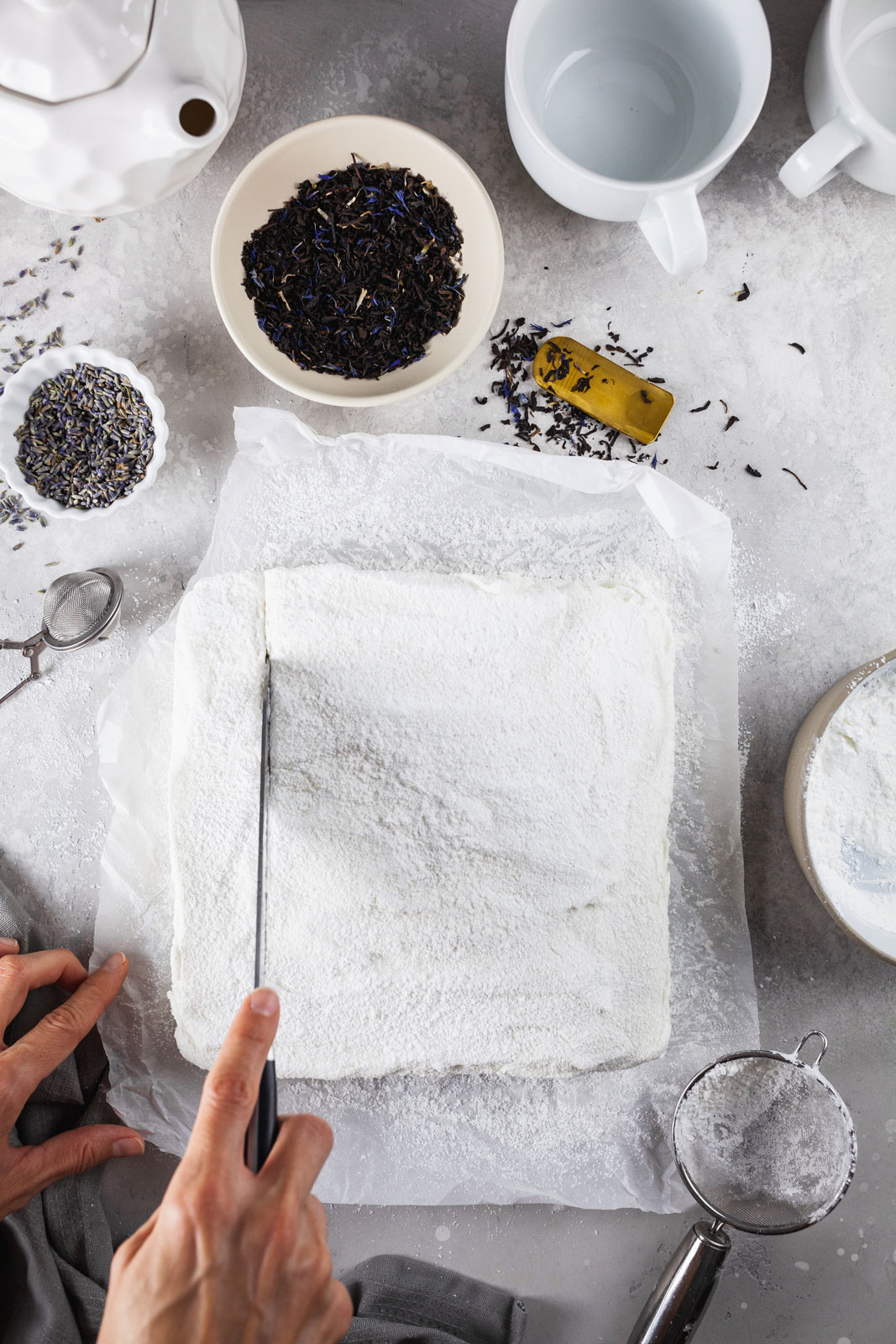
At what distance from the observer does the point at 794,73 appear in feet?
3.57

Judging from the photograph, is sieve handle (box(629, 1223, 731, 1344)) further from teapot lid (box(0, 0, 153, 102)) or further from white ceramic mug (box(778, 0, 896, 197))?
teapot lid (box(0, 0, 153, 102))

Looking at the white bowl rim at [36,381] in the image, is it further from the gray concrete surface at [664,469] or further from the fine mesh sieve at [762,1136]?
the fine mesh sieve at [762,1136]

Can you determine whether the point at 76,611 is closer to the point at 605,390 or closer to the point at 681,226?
the point at 605,390

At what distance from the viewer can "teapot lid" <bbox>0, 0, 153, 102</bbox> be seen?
2.56 feet

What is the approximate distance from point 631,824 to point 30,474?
81cm

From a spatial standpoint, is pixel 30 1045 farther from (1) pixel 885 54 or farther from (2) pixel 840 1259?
(1) pixel 885 54

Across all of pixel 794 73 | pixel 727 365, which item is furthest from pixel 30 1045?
pixel 794 73

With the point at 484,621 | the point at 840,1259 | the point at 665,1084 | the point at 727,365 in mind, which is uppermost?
the point at 727,365

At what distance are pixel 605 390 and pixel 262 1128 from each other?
869 mm

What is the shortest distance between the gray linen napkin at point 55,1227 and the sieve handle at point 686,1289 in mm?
622

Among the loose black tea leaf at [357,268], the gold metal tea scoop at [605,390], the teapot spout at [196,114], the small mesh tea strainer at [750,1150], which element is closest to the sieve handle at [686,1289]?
the small mesh tea strainer at [750,1150]

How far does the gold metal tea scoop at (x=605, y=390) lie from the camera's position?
3.49 ft

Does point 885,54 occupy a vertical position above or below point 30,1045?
above

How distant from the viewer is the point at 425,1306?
104 centimetres
